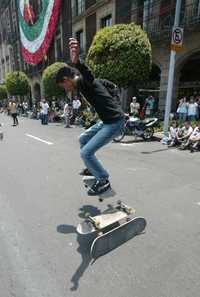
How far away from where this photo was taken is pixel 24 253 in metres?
2.55

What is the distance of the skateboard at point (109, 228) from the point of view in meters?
2.41

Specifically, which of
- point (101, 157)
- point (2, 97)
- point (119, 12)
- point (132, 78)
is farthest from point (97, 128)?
point (2, 97)

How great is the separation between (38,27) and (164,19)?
21.1m

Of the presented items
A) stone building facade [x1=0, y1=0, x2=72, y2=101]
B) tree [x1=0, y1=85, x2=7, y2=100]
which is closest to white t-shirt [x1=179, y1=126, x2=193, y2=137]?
stone building facade [x1=0, y1=0, x2=72, y2=101]

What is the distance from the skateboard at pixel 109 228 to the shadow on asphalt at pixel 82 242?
12cm

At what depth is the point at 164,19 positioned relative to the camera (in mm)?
14273

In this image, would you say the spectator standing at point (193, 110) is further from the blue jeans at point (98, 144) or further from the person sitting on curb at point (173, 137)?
the blue jeans at point (98, 144)

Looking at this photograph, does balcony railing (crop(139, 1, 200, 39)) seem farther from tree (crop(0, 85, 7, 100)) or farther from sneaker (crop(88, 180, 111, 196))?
tree (crop(0, 85, 7, 100))

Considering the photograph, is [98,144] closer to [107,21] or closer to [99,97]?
[99,97]

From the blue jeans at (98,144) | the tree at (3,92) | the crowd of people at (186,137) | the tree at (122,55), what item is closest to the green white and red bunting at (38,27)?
the tree at (122,55)

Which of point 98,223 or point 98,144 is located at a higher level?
point 98,144

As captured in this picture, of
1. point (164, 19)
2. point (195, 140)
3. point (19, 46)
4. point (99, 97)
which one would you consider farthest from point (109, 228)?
point (19, 46)

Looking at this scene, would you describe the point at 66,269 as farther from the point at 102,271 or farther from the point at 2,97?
the point at 2,97

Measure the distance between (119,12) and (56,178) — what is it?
57.4 ft
